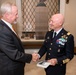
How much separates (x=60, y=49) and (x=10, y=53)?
59 cm

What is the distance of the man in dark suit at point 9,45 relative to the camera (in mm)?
1454

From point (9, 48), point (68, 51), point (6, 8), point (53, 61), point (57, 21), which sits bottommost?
point (53, 61)

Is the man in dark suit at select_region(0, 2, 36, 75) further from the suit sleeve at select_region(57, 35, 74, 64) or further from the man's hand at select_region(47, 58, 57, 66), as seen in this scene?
the suit sleeve at select_region(57, 35, 74, 64)

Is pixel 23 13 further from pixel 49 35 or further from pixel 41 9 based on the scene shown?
pixel 49 35

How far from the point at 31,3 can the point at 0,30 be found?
2.69 meters

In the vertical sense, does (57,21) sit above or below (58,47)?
above

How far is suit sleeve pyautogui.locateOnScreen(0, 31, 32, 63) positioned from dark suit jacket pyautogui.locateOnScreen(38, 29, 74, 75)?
42 cm

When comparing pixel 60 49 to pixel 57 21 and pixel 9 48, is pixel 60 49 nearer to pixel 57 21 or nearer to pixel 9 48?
pixel 57 21

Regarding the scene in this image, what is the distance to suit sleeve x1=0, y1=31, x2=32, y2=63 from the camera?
144cm

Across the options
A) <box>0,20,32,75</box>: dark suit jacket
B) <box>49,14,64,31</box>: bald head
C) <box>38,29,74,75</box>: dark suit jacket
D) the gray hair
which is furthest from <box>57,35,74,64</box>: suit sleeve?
the gray hair

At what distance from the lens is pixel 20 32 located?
4.09 m

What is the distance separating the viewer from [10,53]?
1.48 meters

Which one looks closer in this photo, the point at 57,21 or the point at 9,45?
the point at 9,45

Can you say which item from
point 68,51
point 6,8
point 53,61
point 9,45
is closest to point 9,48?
point 9,45
